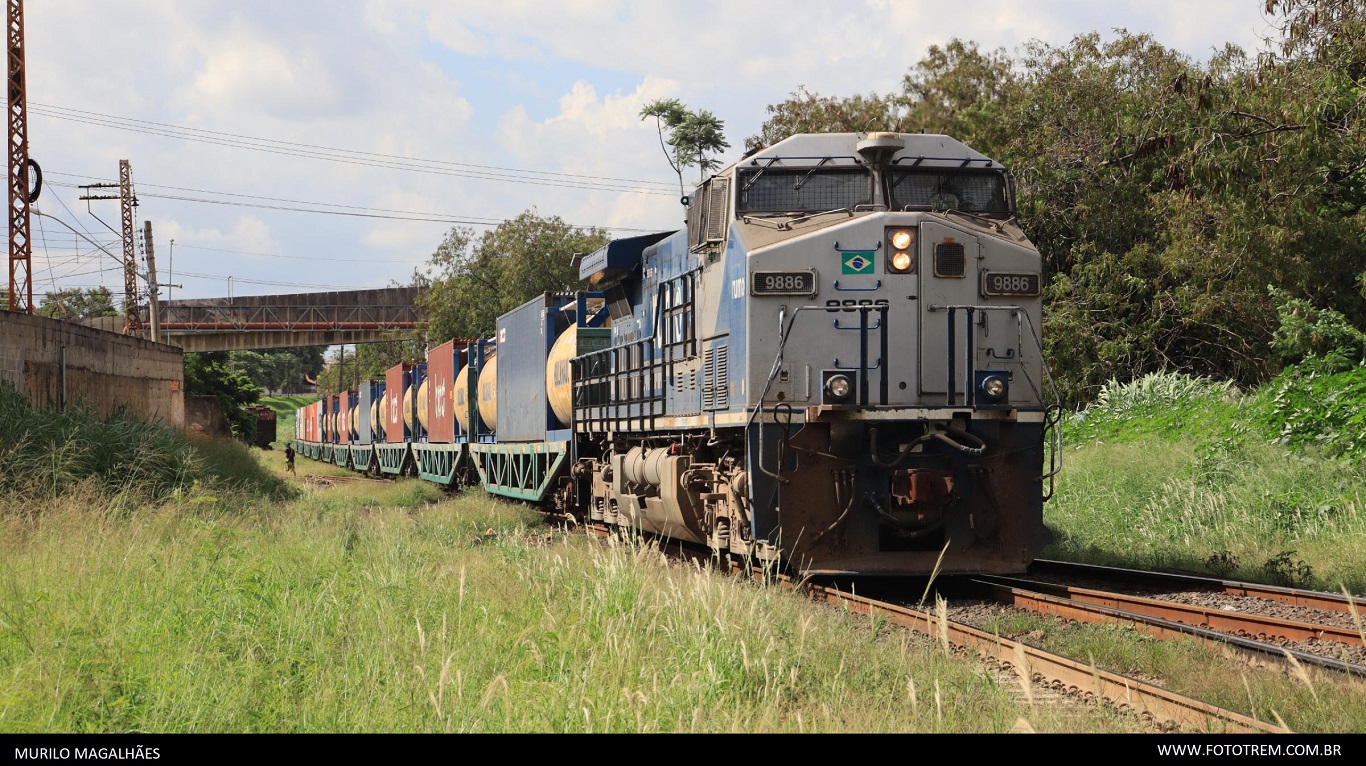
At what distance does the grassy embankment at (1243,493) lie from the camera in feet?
38.1

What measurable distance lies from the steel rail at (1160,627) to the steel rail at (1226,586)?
80cm

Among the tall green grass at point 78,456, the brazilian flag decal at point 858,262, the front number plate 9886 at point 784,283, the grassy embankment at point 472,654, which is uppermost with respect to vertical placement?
the brazilian flag decal at point 858,262

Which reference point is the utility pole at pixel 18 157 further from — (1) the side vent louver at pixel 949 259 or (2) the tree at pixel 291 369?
(2) the tree at pixel 291 369

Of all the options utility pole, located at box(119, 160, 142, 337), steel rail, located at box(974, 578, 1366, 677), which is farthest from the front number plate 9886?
utility pole, located at box(119, 160, 142, 337)

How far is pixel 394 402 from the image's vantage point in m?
35.4

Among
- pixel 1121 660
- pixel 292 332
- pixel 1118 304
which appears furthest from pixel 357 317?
pixel 1121 660

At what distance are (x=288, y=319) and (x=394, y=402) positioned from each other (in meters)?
50.0

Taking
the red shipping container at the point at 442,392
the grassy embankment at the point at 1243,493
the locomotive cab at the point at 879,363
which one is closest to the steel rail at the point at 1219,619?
the locomotive cab at the point at 879,363

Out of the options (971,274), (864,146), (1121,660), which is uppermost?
(864,146)

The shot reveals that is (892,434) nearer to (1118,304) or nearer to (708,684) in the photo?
(708,684)

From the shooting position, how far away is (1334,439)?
14.5 metres

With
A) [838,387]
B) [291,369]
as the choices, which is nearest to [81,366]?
[838,387]
